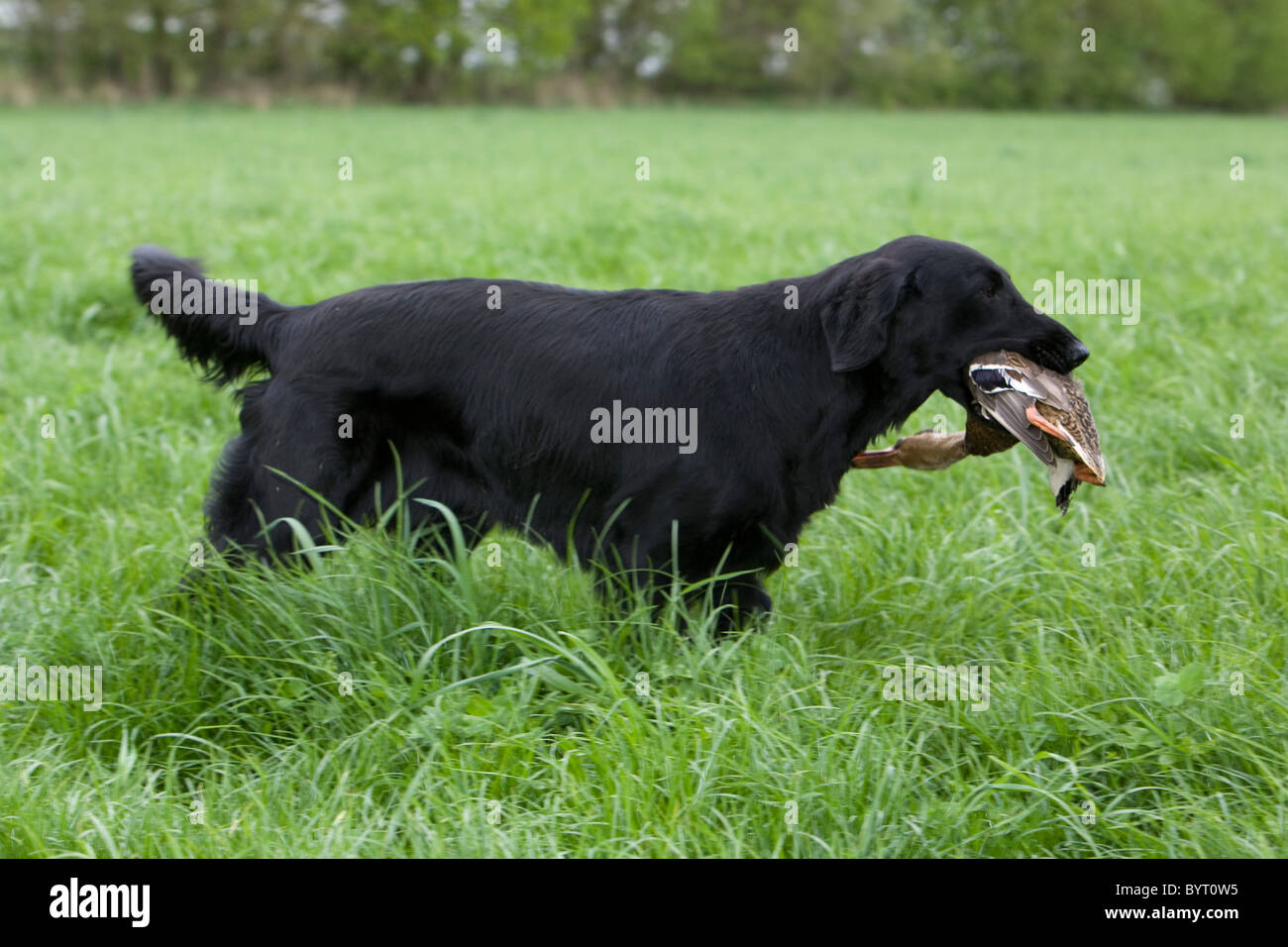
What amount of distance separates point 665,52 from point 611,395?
146 feet

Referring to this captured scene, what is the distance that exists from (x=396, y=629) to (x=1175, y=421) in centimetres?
329

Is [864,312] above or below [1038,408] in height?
above

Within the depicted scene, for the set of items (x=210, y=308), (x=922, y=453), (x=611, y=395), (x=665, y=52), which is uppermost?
(x=665, y=52)

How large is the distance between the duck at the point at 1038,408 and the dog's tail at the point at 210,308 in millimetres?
1891

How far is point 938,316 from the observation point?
9.68 ft

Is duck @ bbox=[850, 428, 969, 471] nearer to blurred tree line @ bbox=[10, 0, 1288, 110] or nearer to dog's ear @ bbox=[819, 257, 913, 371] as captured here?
dog's ear @ bbox=[819, 257, 913, 371]

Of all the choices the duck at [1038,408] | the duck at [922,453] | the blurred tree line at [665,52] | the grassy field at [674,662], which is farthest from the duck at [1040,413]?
the blurred tree line at [665,52]

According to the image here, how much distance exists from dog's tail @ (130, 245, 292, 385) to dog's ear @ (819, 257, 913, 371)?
1.52m

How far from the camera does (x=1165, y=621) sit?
3.20 m

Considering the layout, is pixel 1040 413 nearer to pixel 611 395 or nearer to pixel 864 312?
pixel 864 312

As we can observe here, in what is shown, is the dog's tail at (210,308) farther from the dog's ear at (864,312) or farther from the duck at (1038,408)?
the duck at (1038,408)

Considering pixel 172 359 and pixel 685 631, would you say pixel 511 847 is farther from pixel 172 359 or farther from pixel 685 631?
pixel 172 359

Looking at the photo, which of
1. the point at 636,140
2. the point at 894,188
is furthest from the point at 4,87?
the point at 894,188

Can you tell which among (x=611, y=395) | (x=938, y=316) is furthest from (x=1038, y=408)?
(x=611, y=395)
